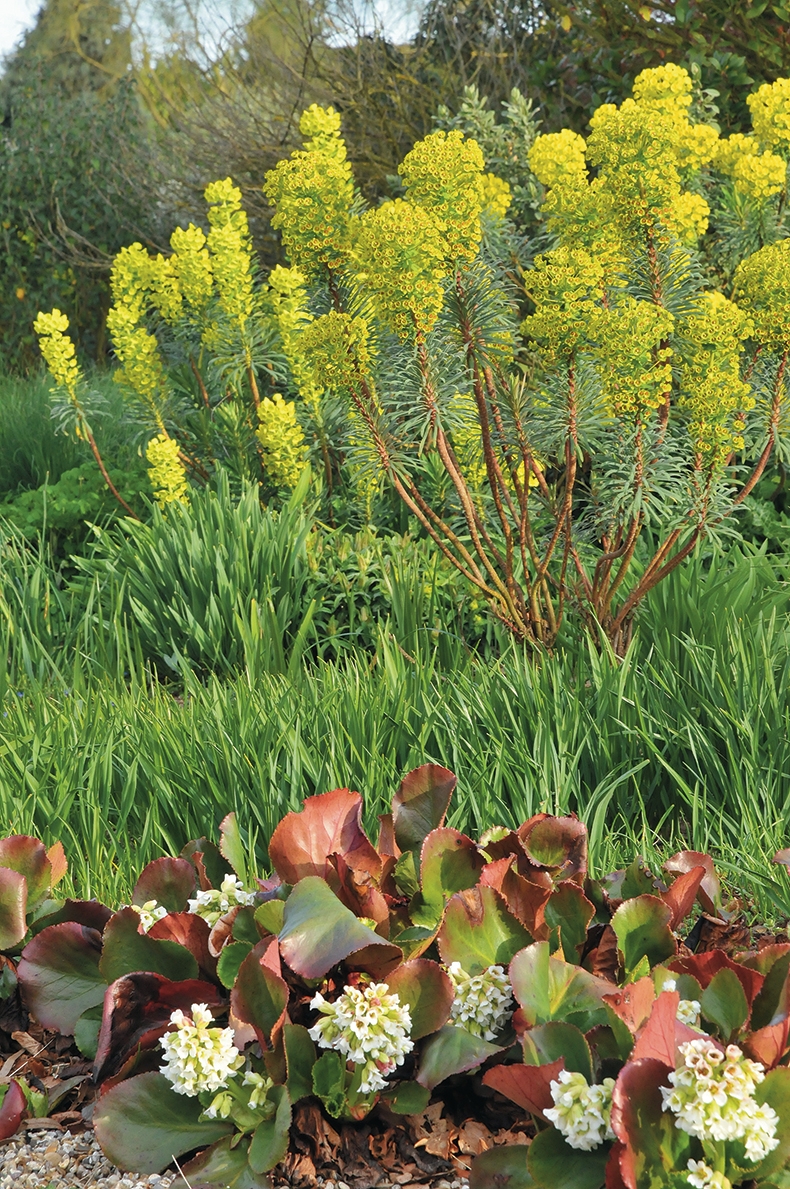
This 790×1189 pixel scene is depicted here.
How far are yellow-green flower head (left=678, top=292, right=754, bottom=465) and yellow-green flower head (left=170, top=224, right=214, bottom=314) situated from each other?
1934 mm

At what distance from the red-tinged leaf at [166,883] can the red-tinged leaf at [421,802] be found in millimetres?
355

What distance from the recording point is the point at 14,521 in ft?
15.6

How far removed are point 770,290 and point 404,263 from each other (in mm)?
904

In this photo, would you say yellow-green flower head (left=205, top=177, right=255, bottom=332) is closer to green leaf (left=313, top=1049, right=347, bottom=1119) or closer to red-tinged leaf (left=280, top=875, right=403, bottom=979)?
red-tinged leaf (left=280, top=875, right=403, bottom=979)

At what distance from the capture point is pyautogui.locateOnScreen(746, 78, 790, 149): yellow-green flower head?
3.38 metres

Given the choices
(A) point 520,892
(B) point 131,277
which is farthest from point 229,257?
(A) point 520,892

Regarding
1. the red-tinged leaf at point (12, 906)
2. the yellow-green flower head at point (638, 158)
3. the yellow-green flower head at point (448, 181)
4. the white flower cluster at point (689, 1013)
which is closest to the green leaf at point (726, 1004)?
the white flower cluster at point (689, 1013)

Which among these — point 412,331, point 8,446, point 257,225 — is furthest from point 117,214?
point 412,331

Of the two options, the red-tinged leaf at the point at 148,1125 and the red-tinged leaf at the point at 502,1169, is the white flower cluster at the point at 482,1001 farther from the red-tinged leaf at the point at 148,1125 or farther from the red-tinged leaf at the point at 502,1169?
the red-tinged leaf at the point at 148,1125

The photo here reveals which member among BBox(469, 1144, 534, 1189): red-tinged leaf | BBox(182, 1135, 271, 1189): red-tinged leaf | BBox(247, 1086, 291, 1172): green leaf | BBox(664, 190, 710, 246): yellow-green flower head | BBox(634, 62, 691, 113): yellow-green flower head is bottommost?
BBox(469, 1144, 534, 1189): red-tinged leaf

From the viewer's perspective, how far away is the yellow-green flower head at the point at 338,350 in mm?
2688

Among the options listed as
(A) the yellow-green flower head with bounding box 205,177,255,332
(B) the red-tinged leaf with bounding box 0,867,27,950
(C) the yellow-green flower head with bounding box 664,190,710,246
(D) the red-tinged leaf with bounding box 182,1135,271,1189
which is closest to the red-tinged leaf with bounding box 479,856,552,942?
(D) the red-tinged leaf with bounding box 182,1135,271,1189

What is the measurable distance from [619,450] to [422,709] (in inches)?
35.2

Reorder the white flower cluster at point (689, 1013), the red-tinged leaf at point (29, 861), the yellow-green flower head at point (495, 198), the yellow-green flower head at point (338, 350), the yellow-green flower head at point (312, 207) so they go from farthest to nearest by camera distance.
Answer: the yellow-green flower head at point (495, 198)
the yellow-green flower head at point (312, 207)
the yellow-green flower head at point (338, 350)
the red-tinged leaf at point (29, 861)
the white flower cluster at point (689, 1013)
